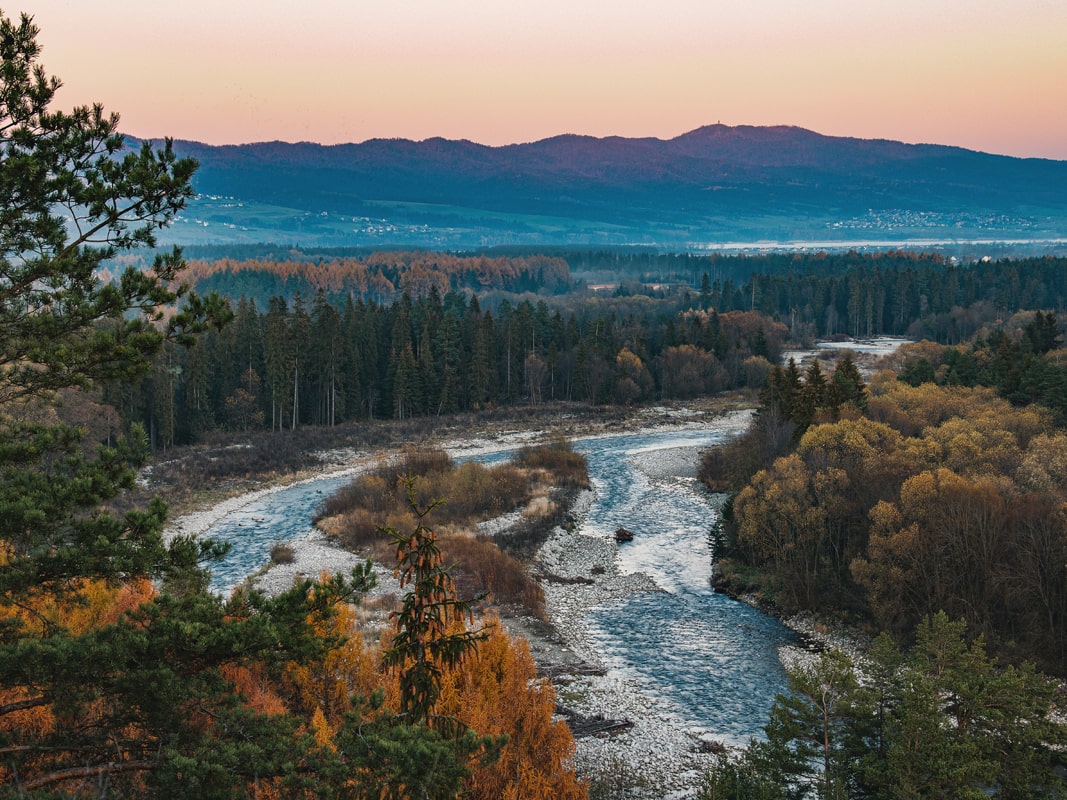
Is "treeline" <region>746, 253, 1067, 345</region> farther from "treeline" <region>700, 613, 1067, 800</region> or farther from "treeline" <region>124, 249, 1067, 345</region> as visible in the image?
"treeline" <region>700, 613, 1067, 800</region>

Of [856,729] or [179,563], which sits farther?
[856,729]

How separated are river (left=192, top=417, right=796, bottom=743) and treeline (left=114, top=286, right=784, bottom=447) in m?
22.3

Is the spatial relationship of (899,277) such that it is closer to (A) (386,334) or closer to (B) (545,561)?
(A) (386,334)

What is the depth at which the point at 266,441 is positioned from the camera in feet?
264

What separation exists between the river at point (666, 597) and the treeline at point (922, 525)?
9.58ft

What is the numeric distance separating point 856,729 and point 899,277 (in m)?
163

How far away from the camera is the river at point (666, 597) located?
3047 centimetres

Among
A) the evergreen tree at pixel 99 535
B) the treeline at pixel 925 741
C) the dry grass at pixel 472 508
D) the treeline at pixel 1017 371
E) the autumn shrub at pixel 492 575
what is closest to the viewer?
the evergreen tree at pixel 99 535

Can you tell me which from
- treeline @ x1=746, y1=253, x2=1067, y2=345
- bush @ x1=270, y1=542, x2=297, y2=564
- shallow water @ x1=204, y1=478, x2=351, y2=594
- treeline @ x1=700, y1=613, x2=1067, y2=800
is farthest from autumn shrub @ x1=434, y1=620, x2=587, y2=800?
treeline @ x1=746, y1=253, x2=1067, y2=345

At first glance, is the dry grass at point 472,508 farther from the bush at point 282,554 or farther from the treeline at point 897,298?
the treeline at point 897,298

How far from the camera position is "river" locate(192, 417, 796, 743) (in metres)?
30.5

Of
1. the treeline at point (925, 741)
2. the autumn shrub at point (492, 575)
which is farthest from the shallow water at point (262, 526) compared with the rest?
the treeline at point (925, 741)

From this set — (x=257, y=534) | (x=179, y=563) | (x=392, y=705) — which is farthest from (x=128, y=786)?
(x=257, y=534)

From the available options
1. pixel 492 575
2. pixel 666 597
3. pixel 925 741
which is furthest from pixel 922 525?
pixel 492 575
